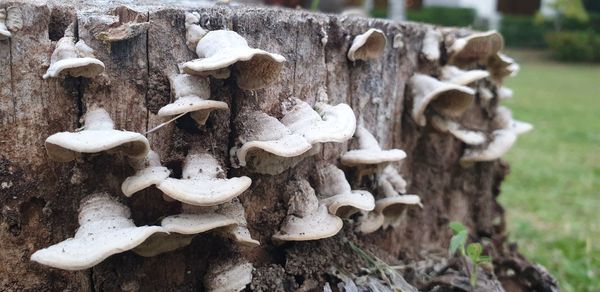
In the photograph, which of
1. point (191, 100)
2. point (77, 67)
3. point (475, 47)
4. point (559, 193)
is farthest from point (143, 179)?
point (559, 193)

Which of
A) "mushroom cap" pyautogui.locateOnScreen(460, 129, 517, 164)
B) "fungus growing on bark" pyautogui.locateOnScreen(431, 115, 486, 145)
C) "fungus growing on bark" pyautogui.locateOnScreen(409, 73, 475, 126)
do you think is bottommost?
"mushroom cap" pyautogui.locateOnScreen(460, 129, 517, 164)

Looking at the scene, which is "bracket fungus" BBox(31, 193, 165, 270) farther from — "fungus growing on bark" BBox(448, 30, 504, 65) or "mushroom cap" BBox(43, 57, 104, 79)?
"fungus growing on bark" BBox(448, 30, 504, 65)

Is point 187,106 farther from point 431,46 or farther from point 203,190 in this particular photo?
point 431,46

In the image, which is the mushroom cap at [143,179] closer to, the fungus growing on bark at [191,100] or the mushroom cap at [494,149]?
the fungus growing on bark at [191,100]

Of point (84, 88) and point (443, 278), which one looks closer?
point (84, 88)

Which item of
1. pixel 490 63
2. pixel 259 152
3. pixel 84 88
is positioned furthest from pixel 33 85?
pixel 490 63

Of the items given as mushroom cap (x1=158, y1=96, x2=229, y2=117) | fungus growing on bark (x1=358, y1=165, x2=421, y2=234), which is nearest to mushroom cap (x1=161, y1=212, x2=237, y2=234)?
mushroom cap (x1=158, y1=96, x2=229, y2=117)

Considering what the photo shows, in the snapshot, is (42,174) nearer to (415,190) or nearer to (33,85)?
(33,85)
